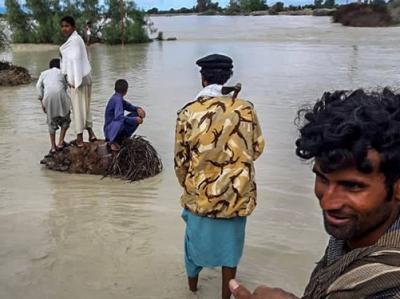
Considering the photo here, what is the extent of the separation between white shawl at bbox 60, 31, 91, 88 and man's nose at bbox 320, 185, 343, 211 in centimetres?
556

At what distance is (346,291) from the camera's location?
1.28 m

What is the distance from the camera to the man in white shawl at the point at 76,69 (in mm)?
6582

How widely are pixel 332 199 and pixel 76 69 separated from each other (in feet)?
18.4

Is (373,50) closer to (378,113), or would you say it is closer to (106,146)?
(106,146)

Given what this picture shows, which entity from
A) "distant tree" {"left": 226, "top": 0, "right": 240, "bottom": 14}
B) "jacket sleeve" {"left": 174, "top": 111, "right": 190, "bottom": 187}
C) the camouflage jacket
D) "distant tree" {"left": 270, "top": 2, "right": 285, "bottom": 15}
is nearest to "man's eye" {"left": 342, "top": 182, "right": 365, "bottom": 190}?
the camouflage jacket

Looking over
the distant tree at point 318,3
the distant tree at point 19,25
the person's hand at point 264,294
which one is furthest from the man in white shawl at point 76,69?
the distant tree at point 318,3

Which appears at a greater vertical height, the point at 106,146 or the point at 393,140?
the point at 393,140

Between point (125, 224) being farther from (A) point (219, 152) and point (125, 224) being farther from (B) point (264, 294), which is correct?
(B) point (264, 294)

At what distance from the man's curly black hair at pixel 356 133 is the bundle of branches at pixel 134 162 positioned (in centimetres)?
516

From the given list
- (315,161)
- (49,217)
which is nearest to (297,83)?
(49,217)

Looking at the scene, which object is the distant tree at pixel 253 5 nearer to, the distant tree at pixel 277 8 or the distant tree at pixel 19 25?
the distant tree at pixel 277 8

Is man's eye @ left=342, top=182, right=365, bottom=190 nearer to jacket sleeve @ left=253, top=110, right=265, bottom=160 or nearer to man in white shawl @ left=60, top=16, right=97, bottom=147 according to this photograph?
jacket sleeve @ left=253, top=110, right=265, bottom=160

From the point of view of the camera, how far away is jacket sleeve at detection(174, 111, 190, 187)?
128 inches

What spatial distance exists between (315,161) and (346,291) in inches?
13.7
